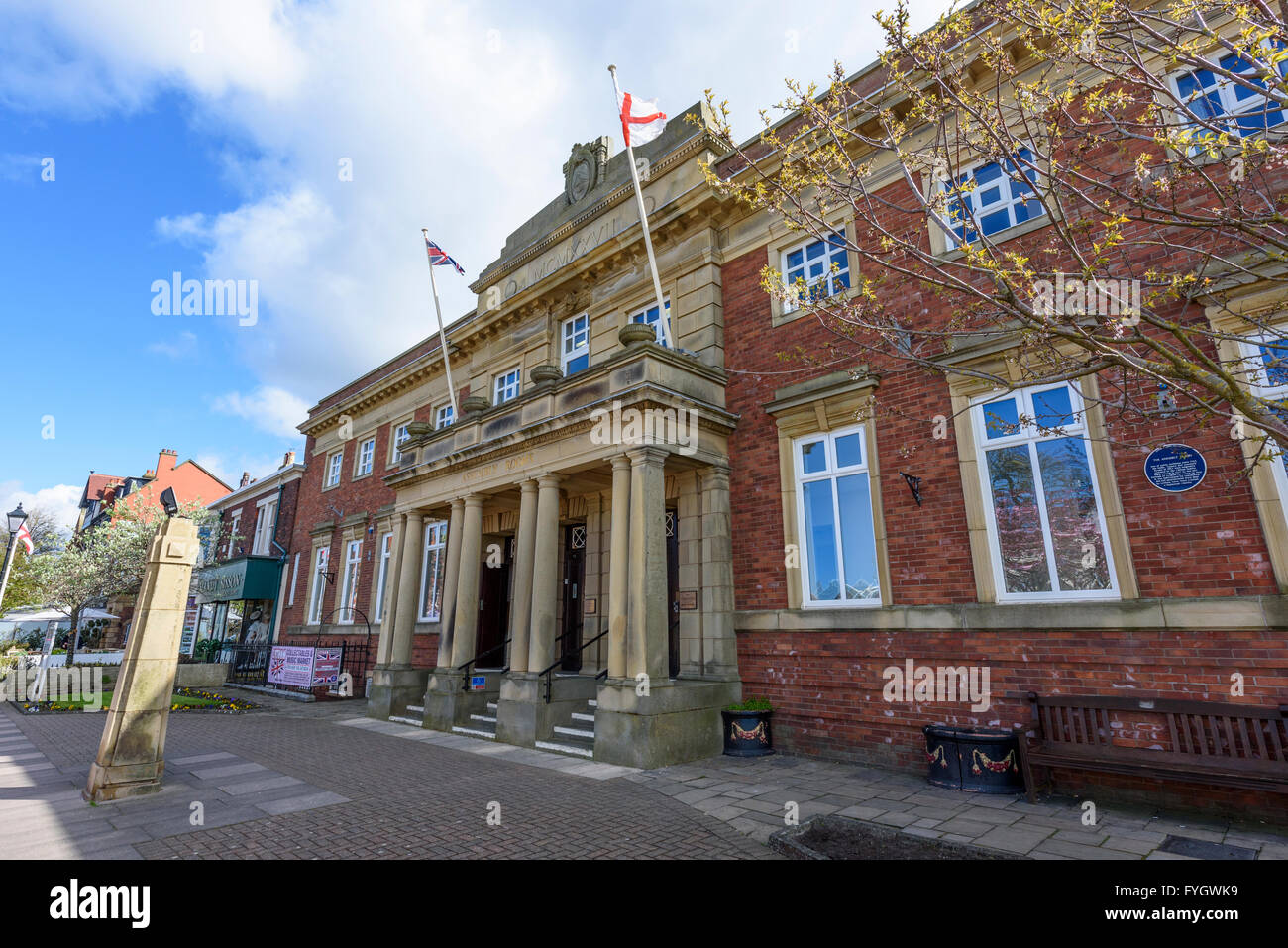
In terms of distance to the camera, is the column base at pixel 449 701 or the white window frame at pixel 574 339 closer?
the column base at pixel 449 701

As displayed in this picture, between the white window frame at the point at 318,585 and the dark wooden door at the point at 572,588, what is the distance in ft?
36.7

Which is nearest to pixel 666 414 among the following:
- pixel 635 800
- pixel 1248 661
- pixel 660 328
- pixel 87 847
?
pixel 660 328

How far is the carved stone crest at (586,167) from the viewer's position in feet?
47.8

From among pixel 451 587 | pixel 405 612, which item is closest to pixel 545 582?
pixel 451 587

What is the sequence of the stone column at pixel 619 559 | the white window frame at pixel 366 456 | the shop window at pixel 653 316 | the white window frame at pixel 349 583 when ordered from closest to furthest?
the stone column at pixel 619 559 < the shop window at pixel 653 316 < the white window frame at pixel 349 583 < the white window frame at pixel 366 456

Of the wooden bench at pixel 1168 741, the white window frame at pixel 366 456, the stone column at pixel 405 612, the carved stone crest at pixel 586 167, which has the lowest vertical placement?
the wooden bench at pixel 1168 741

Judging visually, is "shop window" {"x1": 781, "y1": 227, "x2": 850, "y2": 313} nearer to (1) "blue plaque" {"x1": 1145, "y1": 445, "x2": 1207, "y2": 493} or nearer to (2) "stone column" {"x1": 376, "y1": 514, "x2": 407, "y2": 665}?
(1) "blue plaque" {"x1": 1145, "y1": 445, "x2": 1207, "y2": 493}

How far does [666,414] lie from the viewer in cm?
948

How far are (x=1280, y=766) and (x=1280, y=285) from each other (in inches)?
179

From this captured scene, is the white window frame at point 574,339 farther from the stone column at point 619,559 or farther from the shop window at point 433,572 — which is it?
the shop window at point 433,572

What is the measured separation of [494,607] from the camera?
567 inches

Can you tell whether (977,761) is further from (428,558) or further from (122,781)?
Answer: (428,558)

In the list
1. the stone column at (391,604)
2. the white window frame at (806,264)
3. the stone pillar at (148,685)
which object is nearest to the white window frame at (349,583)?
the stone column at (391,604)
